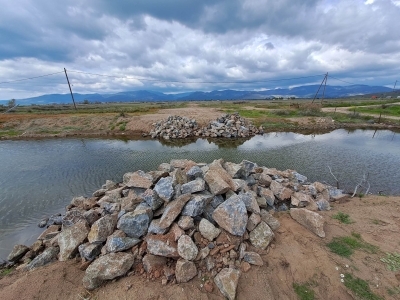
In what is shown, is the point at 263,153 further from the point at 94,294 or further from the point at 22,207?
the point at 22,207

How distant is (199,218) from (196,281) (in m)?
1.56

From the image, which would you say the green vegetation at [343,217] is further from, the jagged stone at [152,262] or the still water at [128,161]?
the jagged stone at [152,262]

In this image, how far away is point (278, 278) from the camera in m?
4.48

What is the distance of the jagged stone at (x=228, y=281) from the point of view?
13.4ft

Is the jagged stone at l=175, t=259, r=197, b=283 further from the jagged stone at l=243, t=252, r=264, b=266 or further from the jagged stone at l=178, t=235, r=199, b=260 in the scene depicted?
the jagged stone at l=243, t=252, r=264, b=266

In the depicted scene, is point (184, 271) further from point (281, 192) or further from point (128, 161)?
point (128, 161)

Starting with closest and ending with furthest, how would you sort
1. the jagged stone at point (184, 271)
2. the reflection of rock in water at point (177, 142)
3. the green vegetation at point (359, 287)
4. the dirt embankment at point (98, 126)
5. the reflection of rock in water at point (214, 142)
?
A: the green vegetation at point (359, 287) < the jagged stone at point (184, 271) < the reflection of rock in water at point (214, 142) < the reflection of rock in water at point (177, 142) < the dirt embankment at point (98, 126)

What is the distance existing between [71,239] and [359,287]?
760 centimetres

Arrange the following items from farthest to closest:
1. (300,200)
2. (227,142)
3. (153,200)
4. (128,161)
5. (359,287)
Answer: (227,142) < (128,161) < (300,200) < (153,200) < (359,287)

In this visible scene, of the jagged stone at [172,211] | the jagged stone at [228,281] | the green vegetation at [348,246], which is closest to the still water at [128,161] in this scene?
the jagged stone at [172,211]

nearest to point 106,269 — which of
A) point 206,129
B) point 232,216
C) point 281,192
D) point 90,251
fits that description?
point 90,251

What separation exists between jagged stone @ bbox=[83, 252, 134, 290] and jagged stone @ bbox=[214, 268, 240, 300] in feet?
7.36

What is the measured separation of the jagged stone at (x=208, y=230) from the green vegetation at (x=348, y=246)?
326 cm

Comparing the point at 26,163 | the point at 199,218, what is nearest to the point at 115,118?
the point at 26,163
